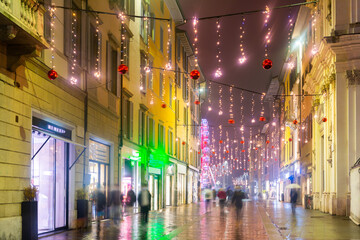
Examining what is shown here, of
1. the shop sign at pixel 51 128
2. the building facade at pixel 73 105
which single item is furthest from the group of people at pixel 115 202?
the shop sign at pixel 51 128

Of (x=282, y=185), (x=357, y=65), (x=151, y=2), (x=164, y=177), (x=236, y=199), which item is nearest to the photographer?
(x=236, y=199)

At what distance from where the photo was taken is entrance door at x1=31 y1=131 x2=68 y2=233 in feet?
51.5

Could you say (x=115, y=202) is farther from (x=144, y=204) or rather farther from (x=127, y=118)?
(x=127, y=118)

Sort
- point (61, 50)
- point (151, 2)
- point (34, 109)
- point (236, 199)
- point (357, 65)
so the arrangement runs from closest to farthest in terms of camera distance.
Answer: point (34, 109), point (61, 50), point (236, 199), point (357, 65), point (151, 2)

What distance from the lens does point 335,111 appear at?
2792 cm

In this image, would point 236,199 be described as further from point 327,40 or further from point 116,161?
point 327,40

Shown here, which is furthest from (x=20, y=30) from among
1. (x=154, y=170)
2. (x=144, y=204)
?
(x=154, y=170)

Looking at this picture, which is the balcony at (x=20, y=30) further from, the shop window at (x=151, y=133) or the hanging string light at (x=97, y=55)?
the shop window at (x=151, y=133)

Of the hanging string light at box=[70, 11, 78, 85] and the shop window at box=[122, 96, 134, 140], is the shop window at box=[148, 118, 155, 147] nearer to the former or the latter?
the shop window at box=[122, 96, 134, 140]

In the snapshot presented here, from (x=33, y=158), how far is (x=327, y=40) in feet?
57.8

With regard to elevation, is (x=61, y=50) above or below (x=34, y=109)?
above

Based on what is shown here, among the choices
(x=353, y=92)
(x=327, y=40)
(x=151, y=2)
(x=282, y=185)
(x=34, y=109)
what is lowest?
(x=282, y=185)

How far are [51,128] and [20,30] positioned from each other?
435cm

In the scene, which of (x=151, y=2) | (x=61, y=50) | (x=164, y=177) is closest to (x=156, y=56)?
(x=151, y=2)
